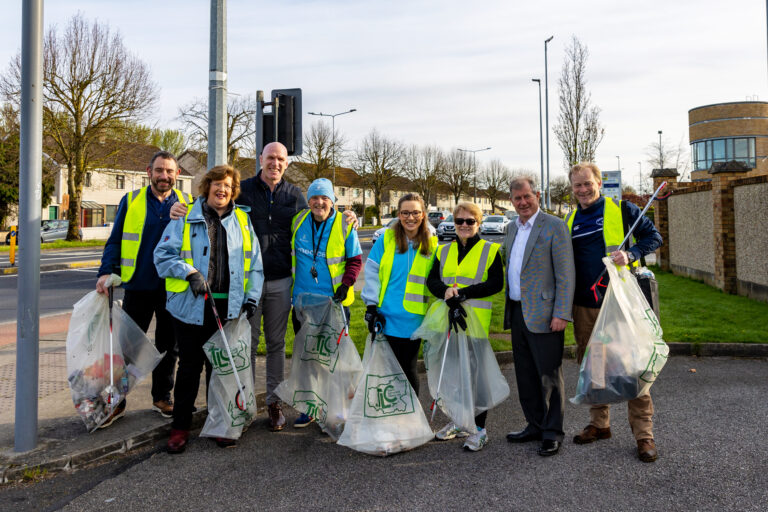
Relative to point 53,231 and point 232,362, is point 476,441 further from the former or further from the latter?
point 53,231

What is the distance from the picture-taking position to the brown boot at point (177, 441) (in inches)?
155

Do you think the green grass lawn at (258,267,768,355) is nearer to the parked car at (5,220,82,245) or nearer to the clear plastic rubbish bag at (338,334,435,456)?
the clear plastic rubbish bag at (338,334,435,456)

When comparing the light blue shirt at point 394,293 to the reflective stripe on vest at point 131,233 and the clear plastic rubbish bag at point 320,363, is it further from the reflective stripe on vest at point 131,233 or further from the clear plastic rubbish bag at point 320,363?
the reflective stripe on vest at point 131,233

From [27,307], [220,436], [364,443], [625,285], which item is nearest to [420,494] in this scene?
[364,443]

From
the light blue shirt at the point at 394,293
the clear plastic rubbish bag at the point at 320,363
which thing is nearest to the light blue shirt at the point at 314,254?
the clear plastic rubbish bag at the point at 320,363

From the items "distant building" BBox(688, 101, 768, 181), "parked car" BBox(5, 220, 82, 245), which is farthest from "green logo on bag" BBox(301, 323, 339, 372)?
"distant building" BBox(688, 101, 768, 181)

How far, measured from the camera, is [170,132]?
214ft

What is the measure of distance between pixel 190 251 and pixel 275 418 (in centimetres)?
141

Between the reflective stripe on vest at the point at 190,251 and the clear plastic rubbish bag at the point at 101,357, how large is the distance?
1.84 ft

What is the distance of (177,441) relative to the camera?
396cm

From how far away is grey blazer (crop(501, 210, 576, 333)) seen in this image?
3867 mm

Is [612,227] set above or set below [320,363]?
above

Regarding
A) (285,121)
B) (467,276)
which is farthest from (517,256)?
(285,121)

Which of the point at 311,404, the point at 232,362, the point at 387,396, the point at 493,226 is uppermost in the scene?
the point at 493,226
